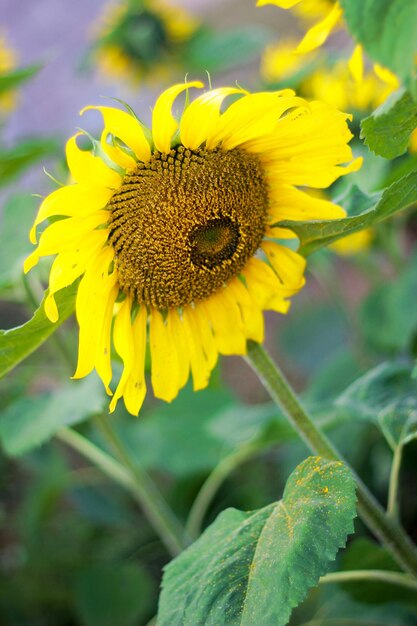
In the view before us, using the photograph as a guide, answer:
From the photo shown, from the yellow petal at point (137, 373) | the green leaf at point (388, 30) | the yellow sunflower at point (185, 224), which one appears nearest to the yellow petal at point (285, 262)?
the yellow sunflower at point (185, 224)

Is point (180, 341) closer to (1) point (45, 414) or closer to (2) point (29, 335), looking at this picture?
(2) point (29, 335)

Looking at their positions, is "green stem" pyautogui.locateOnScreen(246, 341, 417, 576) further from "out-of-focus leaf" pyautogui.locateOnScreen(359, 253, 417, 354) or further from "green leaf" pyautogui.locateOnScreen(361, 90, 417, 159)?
"out-of-focus leaf" pyautogui.locateOnScreen(359, 253, 417, 354)

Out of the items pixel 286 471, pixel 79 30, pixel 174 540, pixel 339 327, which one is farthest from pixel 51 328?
pixel 79 30

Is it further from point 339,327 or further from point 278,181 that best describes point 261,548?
point 339,327

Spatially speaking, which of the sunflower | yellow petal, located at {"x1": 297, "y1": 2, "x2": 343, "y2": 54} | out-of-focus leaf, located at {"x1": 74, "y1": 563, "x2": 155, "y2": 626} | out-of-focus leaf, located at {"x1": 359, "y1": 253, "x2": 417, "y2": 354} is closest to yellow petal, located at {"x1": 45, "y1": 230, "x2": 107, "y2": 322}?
yellow petal, located at {"x1": 297, "y1": 2, "x2": 343, "y2": 54}

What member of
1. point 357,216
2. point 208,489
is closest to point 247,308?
point 357,216

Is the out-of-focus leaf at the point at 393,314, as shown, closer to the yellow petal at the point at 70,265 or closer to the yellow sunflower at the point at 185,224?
the yellow sunflower at the point at 185,224
